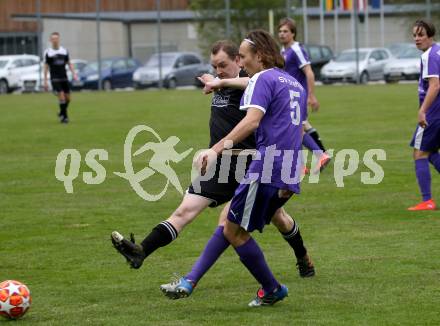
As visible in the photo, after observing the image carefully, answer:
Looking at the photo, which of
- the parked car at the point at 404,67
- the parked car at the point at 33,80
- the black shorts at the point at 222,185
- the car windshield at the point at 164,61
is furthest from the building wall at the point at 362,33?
the black shorts at the point at 222,185

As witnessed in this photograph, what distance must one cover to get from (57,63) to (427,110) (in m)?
15.6

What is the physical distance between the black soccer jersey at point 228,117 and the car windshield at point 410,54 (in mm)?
33095

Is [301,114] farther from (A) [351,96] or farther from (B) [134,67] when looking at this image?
(B) [134,67]

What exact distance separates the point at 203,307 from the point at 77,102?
26627mm

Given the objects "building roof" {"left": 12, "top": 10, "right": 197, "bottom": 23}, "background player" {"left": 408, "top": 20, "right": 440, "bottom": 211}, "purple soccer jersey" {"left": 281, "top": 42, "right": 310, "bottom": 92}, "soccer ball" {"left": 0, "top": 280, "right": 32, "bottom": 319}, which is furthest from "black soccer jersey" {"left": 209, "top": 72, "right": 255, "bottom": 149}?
"building roof" {"left": 12, "top": 10, "right": 197, "bottom": 23}

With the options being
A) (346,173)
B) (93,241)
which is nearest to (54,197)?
(93,241)

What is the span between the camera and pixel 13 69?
4206 centimetres

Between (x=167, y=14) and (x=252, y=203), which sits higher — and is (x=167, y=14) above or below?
above

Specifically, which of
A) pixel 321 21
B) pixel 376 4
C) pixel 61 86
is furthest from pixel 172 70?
pixel 61 86

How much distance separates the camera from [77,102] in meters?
32.9

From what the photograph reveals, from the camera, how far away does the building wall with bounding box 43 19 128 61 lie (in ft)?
150

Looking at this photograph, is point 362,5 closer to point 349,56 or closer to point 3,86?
point 349,56

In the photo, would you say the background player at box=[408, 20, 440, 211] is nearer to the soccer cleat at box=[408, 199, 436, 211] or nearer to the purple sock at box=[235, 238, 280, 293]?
the soccer cleat at box=[408, 199, 436, 211]

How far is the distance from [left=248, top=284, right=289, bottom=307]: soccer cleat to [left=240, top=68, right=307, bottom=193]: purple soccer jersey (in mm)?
696
